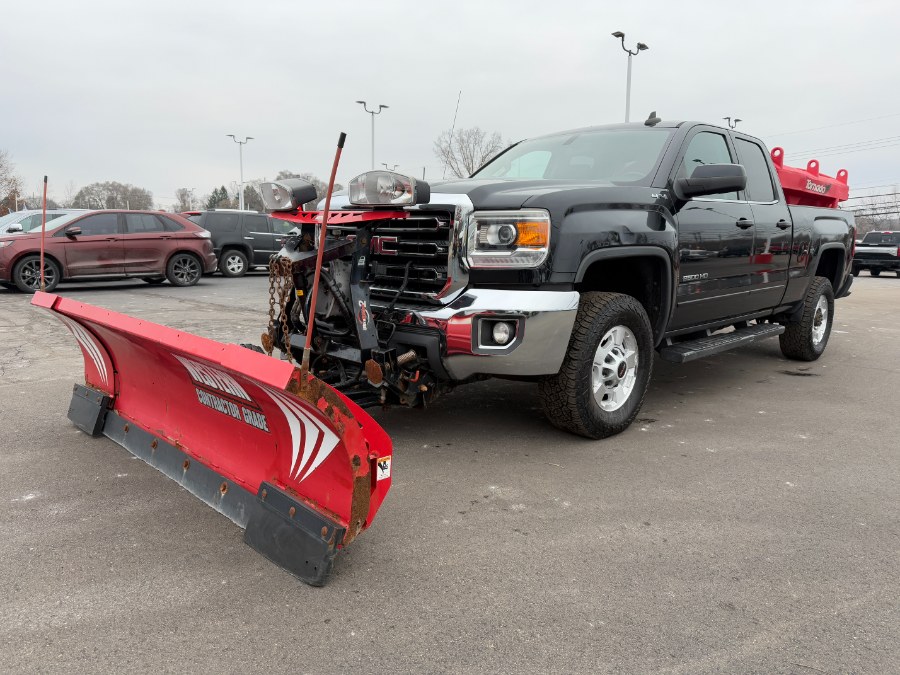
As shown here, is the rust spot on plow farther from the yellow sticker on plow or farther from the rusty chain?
the yellow sticker on plow

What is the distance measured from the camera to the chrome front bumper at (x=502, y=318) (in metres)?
3.45

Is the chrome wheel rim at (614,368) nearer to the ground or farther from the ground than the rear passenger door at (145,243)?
nearer to the ground

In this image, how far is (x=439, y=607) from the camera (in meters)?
2.35

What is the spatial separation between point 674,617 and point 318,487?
51.8 inches

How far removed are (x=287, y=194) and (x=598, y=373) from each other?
199 centimetres

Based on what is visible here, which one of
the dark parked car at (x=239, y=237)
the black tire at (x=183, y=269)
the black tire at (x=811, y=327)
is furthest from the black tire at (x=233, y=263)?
the black tire at (x=811, y=327)

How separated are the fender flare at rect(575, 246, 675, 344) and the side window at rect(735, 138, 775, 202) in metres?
1.70

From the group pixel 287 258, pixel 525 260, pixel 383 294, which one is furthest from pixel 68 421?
pixel 525 260

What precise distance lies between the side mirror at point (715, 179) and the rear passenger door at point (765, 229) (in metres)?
1.35

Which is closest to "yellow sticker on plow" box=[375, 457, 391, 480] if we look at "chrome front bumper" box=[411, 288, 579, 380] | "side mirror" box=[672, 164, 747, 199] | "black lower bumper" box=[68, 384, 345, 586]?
"black lower bumper" box=[68, 384, 345, 586]

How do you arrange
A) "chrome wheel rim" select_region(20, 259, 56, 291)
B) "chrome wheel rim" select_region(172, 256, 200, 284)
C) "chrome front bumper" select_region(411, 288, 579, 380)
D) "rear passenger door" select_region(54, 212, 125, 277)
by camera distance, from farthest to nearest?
"chrome wheel rim" select_region(172, 256, 200, 284) → "rear passenger door" select_region(54, 212, 125, 277) → "chrome wheel rim" select_region(20, 259, 56, 291) → "chrome front bumper" select_region(411, 288, 579, 380)

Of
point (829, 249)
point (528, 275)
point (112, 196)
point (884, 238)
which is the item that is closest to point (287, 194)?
point (528, 275)

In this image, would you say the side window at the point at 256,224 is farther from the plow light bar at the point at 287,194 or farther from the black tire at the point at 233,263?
the plow light bar at the point at 287,194

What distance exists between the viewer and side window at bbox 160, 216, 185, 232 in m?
13.4
